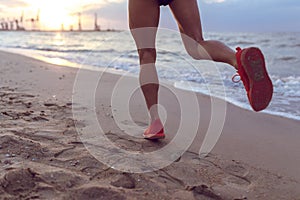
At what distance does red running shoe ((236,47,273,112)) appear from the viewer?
190cm

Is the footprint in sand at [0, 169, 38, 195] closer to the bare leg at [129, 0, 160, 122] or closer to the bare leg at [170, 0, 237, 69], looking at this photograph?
the bare leg at [129, 0, 160, 122]

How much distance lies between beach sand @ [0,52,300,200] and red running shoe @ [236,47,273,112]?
0.40 m

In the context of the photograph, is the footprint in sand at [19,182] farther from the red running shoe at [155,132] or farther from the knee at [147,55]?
the knee at [147,55]

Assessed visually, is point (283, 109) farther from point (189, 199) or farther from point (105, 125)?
point (189, 199)

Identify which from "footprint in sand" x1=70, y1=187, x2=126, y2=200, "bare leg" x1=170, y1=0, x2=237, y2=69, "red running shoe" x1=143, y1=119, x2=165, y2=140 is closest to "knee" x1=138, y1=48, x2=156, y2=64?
"bare leg" x1=170, y1=0, x2=237, y2=69

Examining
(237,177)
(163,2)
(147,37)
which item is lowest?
(237,177)

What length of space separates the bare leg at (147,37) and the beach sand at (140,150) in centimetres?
35

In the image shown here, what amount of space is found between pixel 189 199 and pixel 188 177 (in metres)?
0.23

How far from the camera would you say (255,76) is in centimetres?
190

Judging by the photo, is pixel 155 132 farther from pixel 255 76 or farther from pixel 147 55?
pixel 255 76

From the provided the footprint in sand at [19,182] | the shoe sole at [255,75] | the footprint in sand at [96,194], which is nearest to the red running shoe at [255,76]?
the shoe sole at [255,75]

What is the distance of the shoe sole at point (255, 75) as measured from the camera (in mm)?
1901

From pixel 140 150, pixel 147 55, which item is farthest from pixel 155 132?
pixel 147 55

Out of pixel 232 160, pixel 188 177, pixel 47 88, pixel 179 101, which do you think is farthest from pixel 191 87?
pixel 188 177
